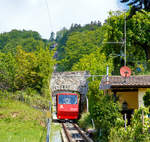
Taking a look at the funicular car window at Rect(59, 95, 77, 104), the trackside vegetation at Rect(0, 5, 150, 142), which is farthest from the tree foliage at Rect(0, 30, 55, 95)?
the funicular car window at Rect(59, 95, 77, 104)

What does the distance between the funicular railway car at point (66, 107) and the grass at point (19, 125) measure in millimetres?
3408

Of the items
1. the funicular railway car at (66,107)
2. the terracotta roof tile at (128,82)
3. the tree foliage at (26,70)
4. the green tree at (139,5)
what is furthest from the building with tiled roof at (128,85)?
the tree foliage at (26,70)

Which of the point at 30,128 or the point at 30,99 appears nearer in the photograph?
the point at 30,128

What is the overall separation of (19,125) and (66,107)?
7.91 m

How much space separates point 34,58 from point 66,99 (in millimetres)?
13144

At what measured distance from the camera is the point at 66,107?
90.9 feet

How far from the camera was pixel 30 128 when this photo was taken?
62.5 ft

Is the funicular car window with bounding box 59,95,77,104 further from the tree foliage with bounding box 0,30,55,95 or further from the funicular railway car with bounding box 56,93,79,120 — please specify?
the tree foliage with bounding box 0,30,55,95

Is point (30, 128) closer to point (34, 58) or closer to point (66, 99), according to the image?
point (66, 99)

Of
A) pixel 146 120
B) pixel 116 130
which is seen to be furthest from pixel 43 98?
pixel 146 120

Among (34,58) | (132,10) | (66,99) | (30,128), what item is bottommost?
(30,128)

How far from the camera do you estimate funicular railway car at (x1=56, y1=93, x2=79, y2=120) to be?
2762 cm

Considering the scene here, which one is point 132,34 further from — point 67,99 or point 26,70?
point 26,70

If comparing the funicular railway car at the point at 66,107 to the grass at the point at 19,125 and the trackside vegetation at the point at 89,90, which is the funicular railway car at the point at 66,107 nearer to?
the trackside vegetation at the point at 89,90
